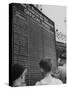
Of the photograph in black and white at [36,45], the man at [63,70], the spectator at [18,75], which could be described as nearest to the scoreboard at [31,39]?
the photograph in black and white at [36,45]

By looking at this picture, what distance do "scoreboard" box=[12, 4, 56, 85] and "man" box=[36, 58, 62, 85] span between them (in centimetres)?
10

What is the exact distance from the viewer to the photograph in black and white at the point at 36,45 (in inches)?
268

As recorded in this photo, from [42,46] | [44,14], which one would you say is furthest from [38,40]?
[44,14]

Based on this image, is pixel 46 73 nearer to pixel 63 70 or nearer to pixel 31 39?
pixel 63 70

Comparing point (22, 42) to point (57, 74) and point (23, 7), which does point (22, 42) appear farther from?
point (57, 74)

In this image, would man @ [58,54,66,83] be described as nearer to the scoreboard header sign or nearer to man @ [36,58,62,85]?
man @ [36,58,62,85]

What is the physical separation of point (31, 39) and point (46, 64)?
72 cm

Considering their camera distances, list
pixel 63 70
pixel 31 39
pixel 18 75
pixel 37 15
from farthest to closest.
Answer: pixel 63 70, pixel 37 15, pixel 31 39, pixel 18 75

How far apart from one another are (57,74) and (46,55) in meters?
0.54

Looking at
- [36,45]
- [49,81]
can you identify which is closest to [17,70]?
[36,45]

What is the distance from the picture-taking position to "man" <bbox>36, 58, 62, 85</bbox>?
7211 millimetres

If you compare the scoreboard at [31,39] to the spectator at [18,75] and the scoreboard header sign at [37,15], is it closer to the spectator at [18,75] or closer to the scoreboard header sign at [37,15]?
the scoreboard header sign at [37,15]

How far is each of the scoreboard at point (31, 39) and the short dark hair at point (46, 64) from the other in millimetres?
95

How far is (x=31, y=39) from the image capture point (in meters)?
7.05
